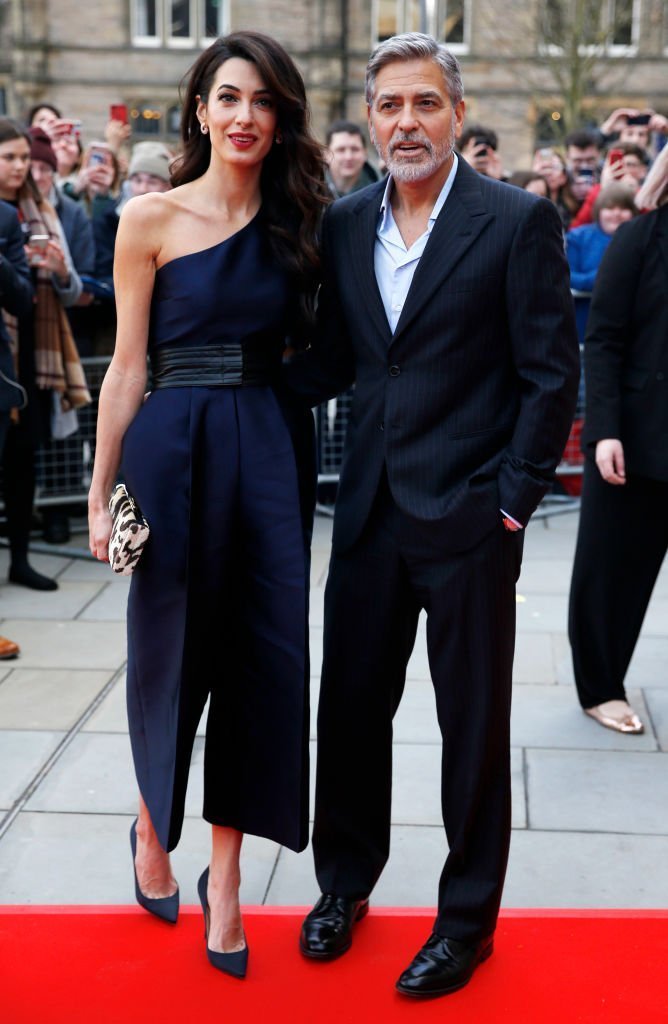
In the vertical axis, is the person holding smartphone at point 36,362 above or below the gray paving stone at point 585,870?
above

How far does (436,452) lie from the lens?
108 inches

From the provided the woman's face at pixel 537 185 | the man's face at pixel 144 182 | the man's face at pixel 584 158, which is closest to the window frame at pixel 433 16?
the man's face at pixel 584 158

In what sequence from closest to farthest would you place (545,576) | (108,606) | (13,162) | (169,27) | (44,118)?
(13,162) < (108,606) < (545,576) < (44,118) < (169,27)

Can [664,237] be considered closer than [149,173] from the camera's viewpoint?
Yes

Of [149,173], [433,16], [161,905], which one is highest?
[433,16]

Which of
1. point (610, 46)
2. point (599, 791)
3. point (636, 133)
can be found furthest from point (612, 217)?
point (610, 46)

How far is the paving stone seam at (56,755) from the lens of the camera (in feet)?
12.3

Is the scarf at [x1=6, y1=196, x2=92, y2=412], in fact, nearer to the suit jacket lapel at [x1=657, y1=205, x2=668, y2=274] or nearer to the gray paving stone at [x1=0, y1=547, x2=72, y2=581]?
the gray paving stone at [x1=0, y1=547, x2=72, y2=581]

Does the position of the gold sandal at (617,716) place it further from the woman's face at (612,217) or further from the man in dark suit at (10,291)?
the woman's face at (612,217)

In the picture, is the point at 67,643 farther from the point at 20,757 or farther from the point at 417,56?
the point at 417,56

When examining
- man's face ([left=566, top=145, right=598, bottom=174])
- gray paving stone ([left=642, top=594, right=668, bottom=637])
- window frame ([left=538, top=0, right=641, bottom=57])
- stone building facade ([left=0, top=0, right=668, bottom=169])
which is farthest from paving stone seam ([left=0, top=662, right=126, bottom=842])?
stone building facade ([left=0, top=0, right=668, bottom=169])

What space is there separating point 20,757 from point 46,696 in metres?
0.56

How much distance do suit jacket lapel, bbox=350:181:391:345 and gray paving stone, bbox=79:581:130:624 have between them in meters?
3.20

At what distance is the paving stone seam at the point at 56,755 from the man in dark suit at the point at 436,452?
3.74 feet
